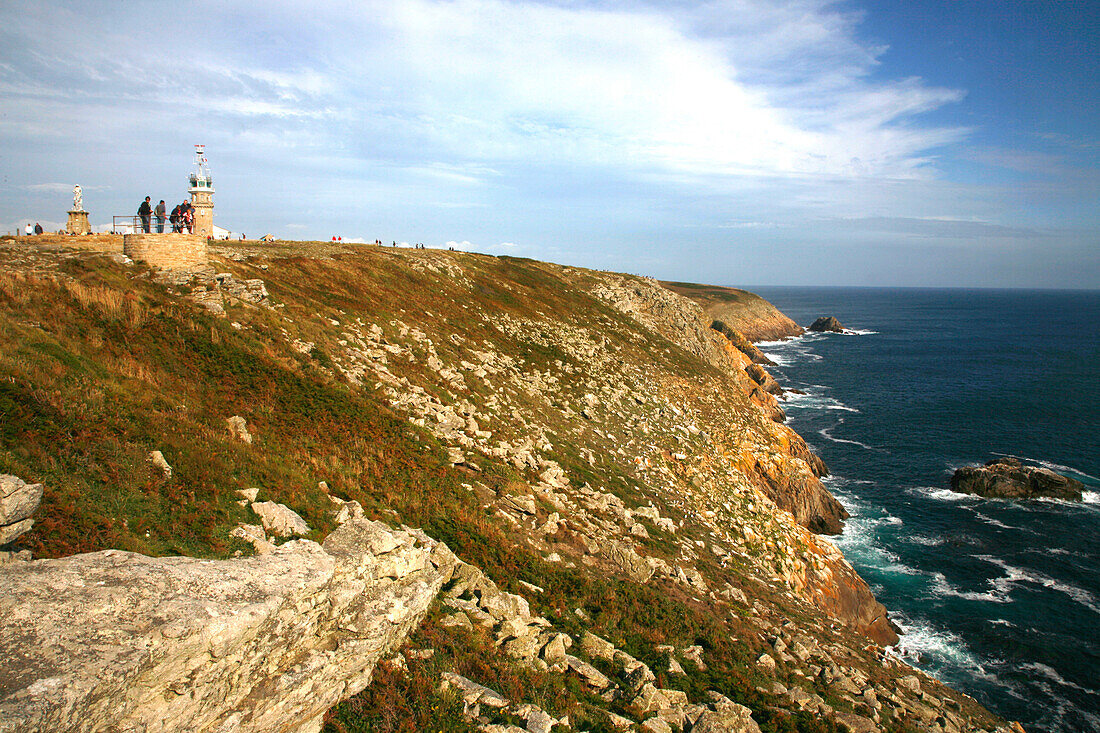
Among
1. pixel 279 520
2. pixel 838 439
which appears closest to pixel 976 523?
pixel 838 439

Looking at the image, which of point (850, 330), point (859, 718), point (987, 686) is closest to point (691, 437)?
point (987, 686)

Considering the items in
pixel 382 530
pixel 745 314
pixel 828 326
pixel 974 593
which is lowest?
pixel 974 593

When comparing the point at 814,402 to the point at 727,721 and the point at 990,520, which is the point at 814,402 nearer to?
the point at 990,520

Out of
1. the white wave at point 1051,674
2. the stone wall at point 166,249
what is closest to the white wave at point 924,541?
the white wave at point 1051,674

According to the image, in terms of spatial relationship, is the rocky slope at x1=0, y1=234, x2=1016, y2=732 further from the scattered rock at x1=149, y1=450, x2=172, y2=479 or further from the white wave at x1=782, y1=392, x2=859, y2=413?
the white wave at x1=782, y1=392, x2=859, y2=413

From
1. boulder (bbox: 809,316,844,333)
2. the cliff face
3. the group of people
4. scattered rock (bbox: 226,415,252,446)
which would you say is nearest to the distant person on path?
the group of people
